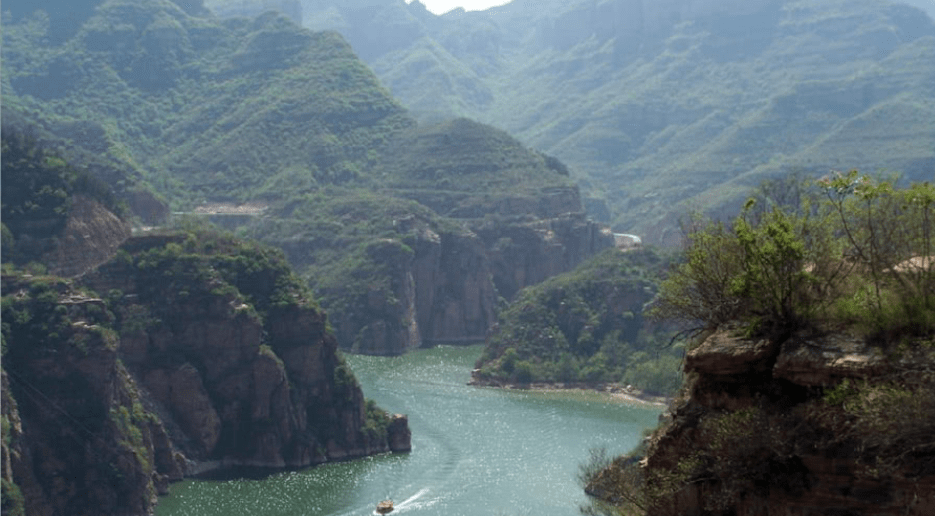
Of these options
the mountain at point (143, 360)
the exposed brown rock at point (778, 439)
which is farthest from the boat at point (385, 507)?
the exposed brown rock at point (778, 439)

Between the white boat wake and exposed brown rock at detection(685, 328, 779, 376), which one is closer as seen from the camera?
exposed brown rock at detection(685, 328, 779, 376)

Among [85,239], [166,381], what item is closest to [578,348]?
[85,239]

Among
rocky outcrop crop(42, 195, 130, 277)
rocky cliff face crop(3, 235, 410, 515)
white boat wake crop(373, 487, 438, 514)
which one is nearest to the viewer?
rocky cliff face crop(3, 235, 410, 515)

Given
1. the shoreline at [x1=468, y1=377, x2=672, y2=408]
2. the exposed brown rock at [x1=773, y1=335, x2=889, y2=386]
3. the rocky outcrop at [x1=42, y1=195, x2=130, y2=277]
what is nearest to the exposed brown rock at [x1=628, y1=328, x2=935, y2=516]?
the exposed brown rock at [x1=773, y1=335, x2=889, y2=386]

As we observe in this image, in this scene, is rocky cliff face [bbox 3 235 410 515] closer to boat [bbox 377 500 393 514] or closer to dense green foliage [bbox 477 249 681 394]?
boat [bbox 377 500 393 514]

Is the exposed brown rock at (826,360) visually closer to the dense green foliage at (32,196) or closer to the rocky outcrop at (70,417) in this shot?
the rocky outcrop at (70,417)

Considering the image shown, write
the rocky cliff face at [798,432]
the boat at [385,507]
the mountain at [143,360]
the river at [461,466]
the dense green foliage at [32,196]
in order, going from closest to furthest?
the rocky cliff face at [798,432], the boat at [385,507], the mountain at [143,360], the river at [461,466], the dense green foliage at [32,196]

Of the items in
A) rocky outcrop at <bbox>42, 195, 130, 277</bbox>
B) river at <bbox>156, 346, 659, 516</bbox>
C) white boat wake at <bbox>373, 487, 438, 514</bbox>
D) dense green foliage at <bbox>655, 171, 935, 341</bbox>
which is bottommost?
white boat wake at <bbox>373, 487, 438, 514</bbox>
